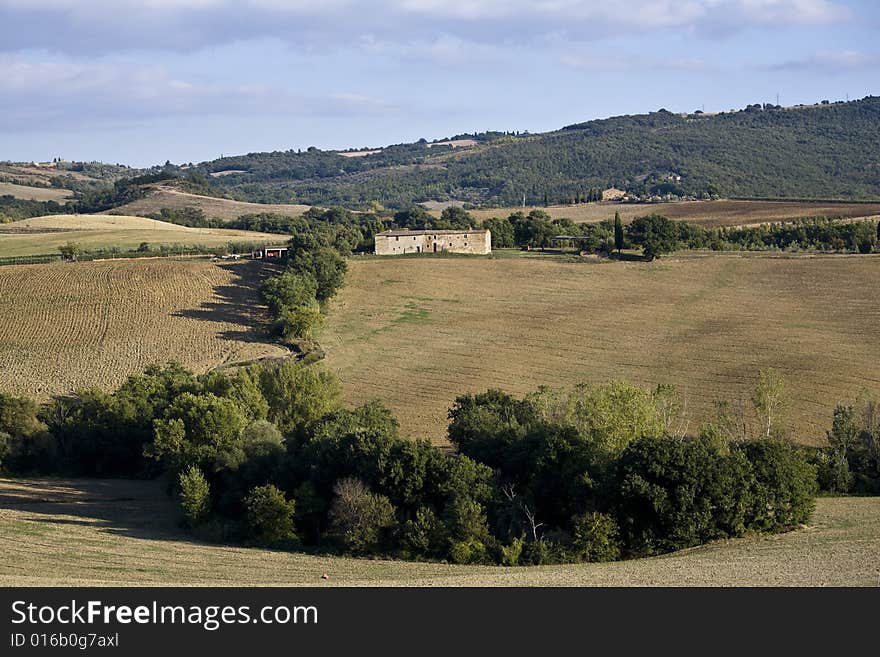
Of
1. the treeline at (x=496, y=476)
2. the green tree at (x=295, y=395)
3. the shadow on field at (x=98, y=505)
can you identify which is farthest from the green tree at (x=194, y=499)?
the green tree at (x=295, y=395)

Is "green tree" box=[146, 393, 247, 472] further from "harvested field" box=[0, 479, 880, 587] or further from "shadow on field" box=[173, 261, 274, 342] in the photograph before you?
"shadow on field" box=[173, 261, 274, 342]

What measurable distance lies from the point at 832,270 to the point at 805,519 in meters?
55.1

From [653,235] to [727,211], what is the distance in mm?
42010

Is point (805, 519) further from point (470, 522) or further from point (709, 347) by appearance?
point (709, 347)

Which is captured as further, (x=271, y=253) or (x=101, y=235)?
(x=101, y=235)

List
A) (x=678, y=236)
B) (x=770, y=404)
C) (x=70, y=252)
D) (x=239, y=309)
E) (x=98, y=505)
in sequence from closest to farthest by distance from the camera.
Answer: (x=98, y=505) < (x=770, y=404) < (x=239, y=309) < (x=70, y=252) < (x=678, y=236)

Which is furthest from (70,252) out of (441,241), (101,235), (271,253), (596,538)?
(596,538)

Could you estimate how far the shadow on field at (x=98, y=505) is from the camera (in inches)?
1339

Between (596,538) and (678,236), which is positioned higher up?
(678,236)

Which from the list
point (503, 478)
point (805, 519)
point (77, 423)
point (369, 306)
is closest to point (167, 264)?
point (369, 306)

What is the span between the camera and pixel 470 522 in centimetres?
3070

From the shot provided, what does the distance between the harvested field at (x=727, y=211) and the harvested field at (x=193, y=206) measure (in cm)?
3408

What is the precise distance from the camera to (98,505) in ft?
124

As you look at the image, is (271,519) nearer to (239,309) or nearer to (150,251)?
(239,309)
